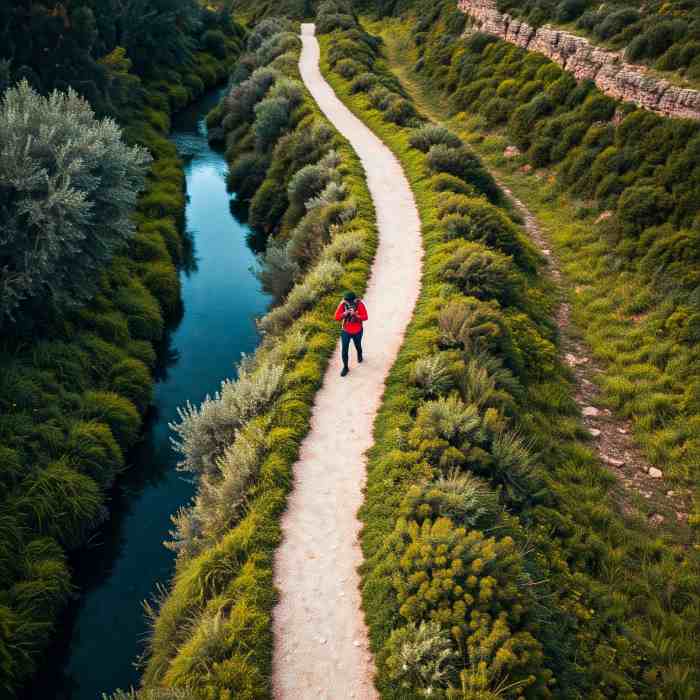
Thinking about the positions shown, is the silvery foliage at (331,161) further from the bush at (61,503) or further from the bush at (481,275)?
the bush at (61,503)

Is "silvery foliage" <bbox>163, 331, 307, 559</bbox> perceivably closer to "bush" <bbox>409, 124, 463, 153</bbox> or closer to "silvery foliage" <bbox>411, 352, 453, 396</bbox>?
"silvery foliage" <bbox>411, 352, 453, 396</bbox>

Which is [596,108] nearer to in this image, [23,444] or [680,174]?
[680,174]

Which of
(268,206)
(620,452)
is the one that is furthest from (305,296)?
(268,206)

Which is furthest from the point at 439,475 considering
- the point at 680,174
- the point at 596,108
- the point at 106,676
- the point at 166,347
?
the point at 596,108

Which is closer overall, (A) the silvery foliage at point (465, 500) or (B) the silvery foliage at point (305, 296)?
(A) the silvery foliage at point (465, 500)

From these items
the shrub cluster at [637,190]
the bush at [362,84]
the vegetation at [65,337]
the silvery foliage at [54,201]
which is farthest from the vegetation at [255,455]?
the bush at [362,84]

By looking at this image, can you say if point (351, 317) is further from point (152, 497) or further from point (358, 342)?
point (152, 497)
